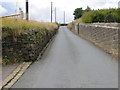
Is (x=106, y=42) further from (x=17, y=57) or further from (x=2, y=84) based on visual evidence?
(x=2, y=84)

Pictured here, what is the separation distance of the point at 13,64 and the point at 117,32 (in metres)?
5.97

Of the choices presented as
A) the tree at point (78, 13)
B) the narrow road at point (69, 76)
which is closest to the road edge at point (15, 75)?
the narrow road at point (69, 76)

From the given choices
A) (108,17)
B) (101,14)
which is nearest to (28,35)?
(108,17)

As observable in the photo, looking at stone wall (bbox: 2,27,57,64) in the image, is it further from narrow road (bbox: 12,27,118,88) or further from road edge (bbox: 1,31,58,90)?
narrow road (bbox: 12,27,118,88)

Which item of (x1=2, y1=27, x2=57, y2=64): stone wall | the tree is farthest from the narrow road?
the tree

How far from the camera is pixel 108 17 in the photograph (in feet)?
131

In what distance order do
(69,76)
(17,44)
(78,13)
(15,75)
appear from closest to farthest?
1. (69,76)
2. (15,75)
3. (17,44)
4. (78,13)

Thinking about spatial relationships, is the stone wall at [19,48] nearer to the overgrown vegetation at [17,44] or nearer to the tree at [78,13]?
the overgrown vegetation at [17,44]

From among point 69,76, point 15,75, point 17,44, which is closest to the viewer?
point 69,76

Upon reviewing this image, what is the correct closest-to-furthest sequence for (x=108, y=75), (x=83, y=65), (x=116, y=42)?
(x=108, y=75), (x=83, y=65), (x=116, y=42)

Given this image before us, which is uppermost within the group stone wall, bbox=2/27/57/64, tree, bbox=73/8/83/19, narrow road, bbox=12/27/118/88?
tree, bbox=73/8/83/19

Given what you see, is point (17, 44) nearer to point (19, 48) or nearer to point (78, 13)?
point (19, 48)

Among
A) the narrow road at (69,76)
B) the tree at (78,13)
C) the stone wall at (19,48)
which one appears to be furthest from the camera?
the tree at (78,13)

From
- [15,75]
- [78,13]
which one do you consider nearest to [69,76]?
[15,75]
